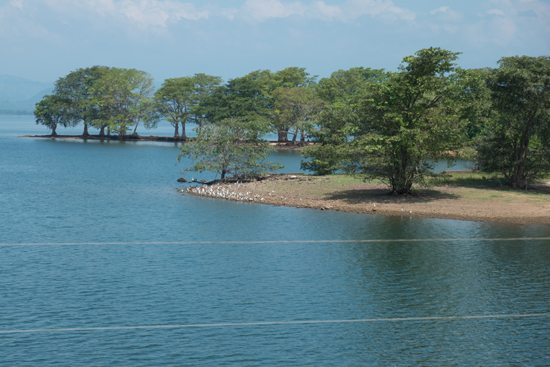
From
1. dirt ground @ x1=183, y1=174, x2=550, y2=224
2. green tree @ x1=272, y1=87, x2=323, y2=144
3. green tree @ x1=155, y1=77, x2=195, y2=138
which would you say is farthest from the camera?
green tree @ x1=155, y1=77, x2=195, y2=138

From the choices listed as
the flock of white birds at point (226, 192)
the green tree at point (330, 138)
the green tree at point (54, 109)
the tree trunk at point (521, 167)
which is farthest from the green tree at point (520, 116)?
the green tree at point (54, 109)

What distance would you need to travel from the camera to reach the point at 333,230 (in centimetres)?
3120

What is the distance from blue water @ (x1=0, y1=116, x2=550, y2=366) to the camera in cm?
1541

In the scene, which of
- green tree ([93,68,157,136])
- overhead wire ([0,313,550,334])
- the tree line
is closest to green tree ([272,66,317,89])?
green tree ([93,68,157,136])

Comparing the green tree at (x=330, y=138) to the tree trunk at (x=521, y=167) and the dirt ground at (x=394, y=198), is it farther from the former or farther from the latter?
the tree trunk at (x=521, y=167)

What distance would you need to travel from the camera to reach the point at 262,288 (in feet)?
68.0

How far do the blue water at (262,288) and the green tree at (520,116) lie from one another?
453 inches

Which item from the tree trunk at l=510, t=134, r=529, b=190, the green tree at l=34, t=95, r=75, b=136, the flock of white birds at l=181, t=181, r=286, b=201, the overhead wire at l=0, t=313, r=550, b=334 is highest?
the green tree at l=34, t=95, r=75, b=136

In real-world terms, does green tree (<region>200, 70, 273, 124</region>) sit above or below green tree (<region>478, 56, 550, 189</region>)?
above

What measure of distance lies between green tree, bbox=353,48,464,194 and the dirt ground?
2.37 meters

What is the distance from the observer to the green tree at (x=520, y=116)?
38.8 metres

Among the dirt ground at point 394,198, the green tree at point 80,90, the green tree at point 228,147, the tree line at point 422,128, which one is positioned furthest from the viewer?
the green tree at point 80,90

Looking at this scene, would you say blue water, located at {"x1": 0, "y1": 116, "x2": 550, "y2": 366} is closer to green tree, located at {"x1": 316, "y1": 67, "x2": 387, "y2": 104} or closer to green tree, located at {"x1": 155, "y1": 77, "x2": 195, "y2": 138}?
green tree, located at {"x1": 316, "y1": 67, "x2": 387, "y2": 104}

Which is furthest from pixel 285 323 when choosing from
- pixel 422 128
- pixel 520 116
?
pixel 520 116
